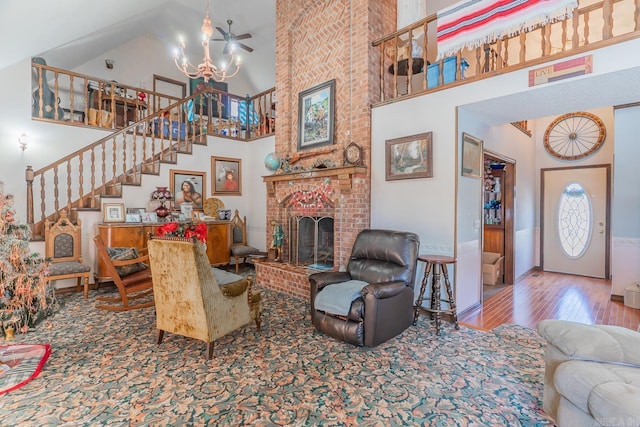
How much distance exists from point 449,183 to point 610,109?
176 inches

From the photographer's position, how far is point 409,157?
13.2 ft

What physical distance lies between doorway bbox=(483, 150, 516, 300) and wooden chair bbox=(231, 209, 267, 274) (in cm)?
427

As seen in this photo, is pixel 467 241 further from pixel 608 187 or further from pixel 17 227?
pixel 17 227

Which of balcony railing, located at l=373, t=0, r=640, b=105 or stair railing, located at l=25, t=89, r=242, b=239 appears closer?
balcony railing, located at l=373, t=0, r=640, b=105

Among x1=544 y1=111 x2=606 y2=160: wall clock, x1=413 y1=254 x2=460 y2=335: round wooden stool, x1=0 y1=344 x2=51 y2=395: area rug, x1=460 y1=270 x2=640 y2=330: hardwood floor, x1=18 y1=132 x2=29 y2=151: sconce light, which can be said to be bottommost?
x1=460 y1=270 x2=640 y2=330: hardwood floor

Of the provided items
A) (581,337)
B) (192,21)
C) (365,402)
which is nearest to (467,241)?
(581,337)

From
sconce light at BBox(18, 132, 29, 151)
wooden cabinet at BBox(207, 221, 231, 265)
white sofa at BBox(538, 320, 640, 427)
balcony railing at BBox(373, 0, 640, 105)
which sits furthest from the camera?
wooden cabinet at BBox(207, 221, 231, 265)

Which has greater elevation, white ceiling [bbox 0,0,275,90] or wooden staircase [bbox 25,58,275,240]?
white ceiling [bbox 0,0,275,90]

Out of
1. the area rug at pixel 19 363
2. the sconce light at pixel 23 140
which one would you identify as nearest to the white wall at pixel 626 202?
the area rug at pixel 19 363

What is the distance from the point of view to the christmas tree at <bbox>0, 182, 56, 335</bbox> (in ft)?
9.77

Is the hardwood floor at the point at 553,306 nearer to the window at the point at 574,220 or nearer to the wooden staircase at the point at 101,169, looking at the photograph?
the window at the point at 574,220

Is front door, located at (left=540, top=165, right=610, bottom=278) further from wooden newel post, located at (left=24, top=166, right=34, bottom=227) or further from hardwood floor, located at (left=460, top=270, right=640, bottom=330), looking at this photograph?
wooden newel post, located at (left=24, top=166, right=34, bottom=227)

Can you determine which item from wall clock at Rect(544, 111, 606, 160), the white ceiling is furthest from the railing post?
wall clock at Rect(544, 111, 606, 160)

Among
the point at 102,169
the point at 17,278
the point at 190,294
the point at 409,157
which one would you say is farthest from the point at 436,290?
the point at 102,169
